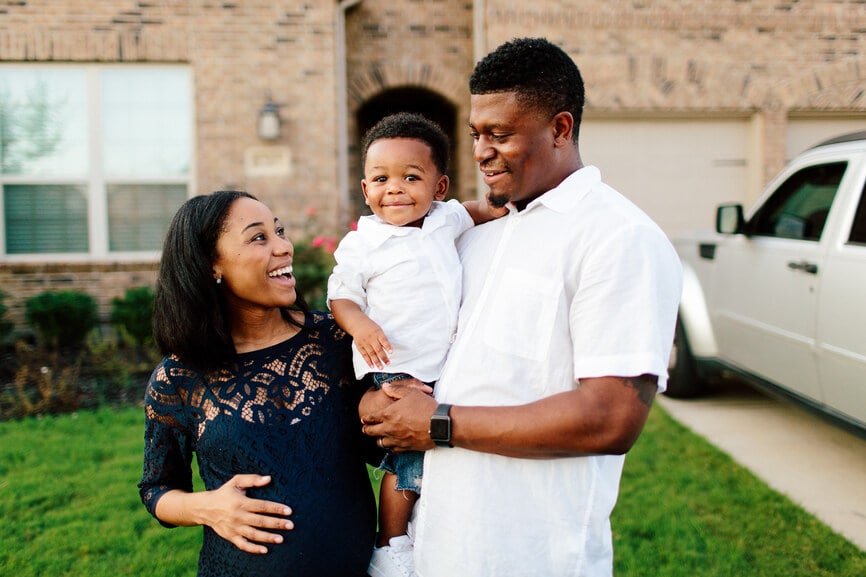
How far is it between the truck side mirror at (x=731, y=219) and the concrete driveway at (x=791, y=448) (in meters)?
1.54

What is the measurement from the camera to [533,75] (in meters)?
1.71

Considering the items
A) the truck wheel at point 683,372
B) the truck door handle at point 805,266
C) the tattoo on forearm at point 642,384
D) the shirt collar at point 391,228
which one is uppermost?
the shirt collar at point 391,228

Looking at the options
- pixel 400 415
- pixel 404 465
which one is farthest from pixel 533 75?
pixel 404 465

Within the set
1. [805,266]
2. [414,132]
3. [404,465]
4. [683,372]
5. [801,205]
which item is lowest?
[683,372]

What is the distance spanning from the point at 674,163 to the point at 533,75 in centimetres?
860

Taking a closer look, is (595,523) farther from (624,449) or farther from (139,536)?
(139,536)

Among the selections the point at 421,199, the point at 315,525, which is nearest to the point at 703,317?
the point at 421,199

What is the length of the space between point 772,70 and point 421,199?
908 cm

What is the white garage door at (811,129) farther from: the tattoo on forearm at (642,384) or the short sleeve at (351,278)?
Answer: the tattoo on forearm at (642,384)

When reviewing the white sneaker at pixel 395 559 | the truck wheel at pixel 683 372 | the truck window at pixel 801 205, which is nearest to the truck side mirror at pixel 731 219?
the truck window at pixel 801 205

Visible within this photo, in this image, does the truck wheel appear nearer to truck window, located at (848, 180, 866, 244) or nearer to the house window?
truck window, located at (848, 180, 866, 244)

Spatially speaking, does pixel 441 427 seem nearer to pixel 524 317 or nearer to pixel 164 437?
pixel 524 317

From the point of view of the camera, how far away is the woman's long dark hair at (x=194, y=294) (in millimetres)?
Answer: 1963

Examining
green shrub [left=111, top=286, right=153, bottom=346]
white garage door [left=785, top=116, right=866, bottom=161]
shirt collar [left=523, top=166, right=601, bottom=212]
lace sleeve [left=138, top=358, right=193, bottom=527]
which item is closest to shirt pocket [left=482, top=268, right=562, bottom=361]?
shirt collar [left=523, top=166, right=601, bottom=212]
